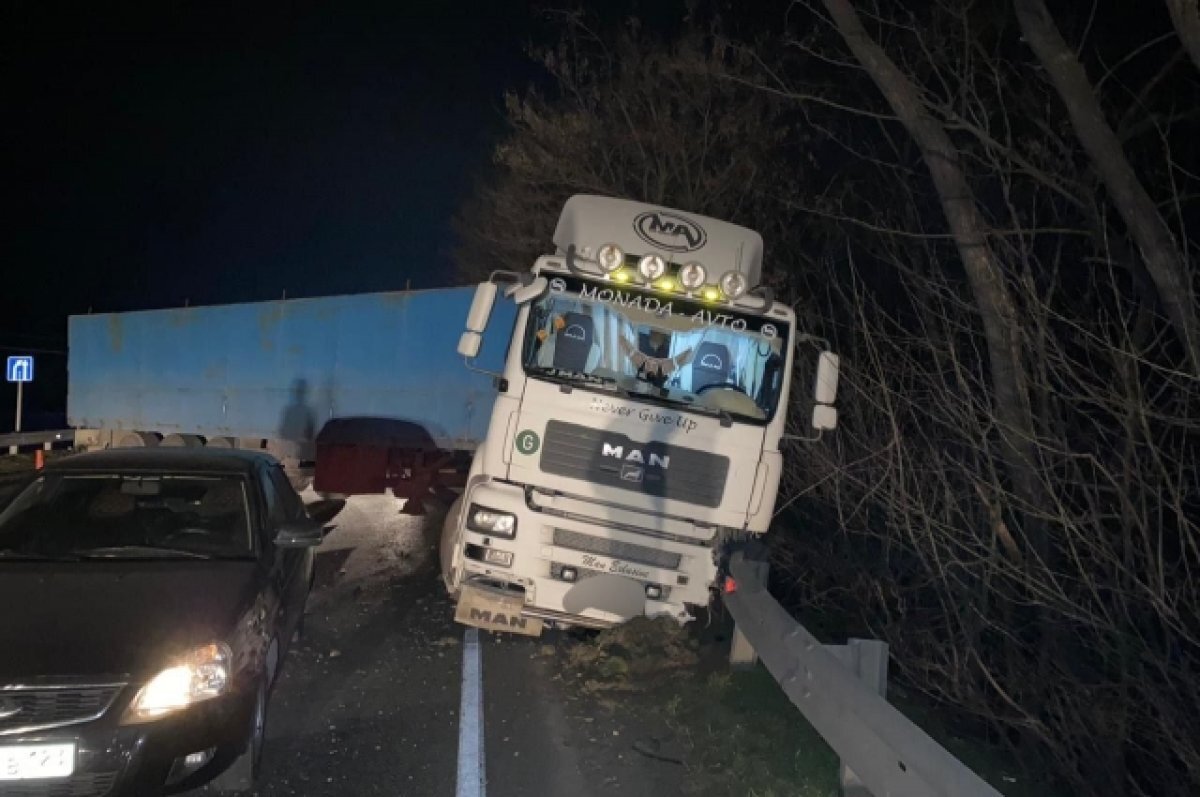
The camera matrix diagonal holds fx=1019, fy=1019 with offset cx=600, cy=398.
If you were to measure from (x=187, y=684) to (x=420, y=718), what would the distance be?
→ 1854 mm

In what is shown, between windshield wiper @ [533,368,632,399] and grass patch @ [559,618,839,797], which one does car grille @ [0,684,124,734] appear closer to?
grass patch @ [559,618,839,797]

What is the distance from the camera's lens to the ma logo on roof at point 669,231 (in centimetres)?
790

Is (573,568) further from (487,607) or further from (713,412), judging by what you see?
(713,412)

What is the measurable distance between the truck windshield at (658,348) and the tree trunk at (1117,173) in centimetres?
254

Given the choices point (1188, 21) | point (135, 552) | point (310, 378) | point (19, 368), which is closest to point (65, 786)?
point (135, 552)

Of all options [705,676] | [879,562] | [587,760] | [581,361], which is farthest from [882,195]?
[587,760]

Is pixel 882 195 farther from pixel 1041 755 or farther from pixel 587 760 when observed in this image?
pixel 587 760

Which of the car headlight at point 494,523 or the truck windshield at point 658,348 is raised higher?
the truck windshield at point 658,348

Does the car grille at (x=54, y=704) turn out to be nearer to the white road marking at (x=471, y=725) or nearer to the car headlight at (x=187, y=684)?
the car headlight at (x=187, y=684)

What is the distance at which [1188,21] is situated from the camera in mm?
4992

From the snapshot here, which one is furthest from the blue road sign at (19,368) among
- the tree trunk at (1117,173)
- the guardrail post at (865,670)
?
the guardrail post at (865,670)

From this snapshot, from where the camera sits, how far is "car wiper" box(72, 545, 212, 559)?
5.54 metres

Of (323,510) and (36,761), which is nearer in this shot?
(36,761)

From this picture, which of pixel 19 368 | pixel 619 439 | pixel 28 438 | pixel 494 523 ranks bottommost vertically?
pixel 28 438
